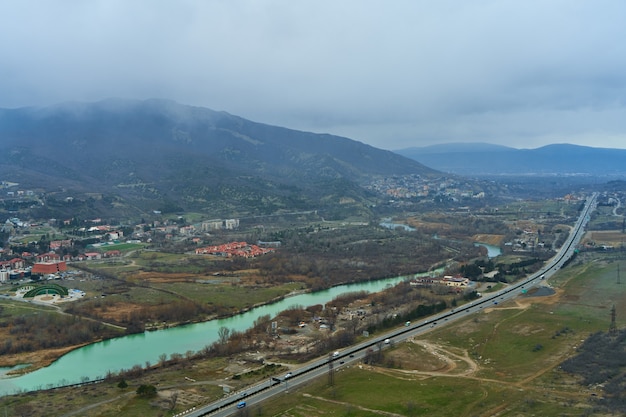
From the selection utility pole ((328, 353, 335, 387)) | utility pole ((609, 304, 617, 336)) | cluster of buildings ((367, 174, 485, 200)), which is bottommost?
utility pole ((328, 353, 335, 387))

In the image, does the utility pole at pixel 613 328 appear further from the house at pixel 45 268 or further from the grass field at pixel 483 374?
the house at pixel 45 268

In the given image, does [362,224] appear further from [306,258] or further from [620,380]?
[620,380]

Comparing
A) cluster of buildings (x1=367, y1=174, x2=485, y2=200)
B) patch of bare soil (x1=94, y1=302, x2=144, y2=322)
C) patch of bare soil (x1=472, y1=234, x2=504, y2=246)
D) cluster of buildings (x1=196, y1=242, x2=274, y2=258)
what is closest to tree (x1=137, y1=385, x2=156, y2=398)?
patch of bare soil (x1=94, y1=302, x2=144, y2=322)

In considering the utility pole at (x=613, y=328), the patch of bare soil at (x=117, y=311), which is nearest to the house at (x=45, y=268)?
the patch of bare soil at (x=117, y=311)

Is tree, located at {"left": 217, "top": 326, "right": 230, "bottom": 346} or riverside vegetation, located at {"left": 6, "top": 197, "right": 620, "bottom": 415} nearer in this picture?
riverside vegetation, located at {"left": 6, "top": 197, "right": 620, "bottom": 415}

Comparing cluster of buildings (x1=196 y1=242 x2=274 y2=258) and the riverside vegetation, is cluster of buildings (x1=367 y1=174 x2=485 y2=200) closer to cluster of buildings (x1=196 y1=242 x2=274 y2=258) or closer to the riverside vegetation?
the riverside vegetation

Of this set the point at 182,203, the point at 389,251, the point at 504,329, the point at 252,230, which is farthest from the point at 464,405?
the point at 182,203

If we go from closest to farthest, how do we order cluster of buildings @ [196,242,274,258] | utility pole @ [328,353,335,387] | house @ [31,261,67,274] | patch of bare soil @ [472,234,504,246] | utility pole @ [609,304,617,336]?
utility pole @ [328,353,335,387] < utility pole @ [609,304,617,336] < house @ [31,261,67,274] < cluster of buildings @ [196,242,274,258] < patch of bare soil @ [472,234,504,246]
